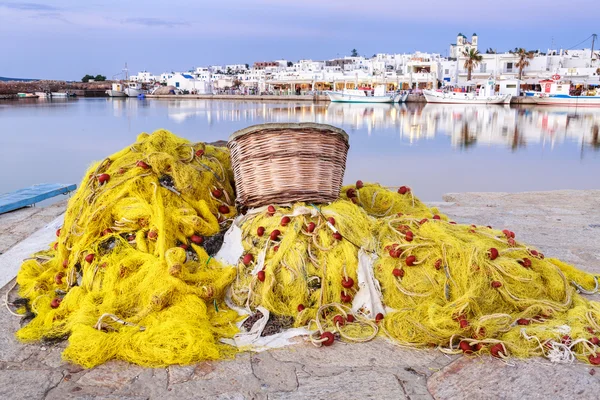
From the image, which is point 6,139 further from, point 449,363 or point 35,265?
point 449,363

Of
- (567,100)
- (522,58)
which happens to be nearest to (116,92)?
(522,58)

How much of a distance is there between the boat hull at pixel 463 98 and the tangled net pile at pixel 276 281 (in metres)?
62.1

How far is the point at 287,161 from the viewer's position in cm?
380

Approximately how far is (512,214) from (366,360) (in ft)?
14.9

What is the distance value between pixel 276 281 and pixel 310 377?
30.1 inches

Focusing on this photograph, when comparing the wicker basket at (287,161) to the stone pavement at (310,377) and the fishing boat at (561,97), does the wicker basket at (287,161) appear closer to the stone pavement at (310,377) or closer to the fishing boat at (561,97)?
the stone pavement at (310,377)

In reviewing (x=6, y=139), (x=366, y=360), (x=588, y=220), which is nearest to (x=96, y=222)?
(x=366, y=360)

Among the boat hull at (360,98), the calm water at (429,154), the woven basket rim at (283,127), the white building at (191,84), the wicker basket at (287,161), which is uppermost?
the white building at (191,84)

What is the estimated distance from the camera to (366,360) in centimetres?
300

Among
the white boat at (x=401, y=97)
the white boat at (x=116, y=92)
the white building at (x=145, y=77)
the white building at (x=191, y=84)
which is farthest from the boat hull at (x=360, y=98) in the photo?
the white building at (x=145, y=77)

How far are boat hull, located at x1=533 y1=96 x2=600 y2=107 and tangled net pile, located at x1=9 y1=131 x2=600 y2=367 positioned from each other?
2445 inches

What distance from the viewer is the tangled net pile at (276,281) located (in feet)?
9.98

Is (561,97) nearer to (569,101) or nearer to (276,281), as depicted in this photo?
(569,101)

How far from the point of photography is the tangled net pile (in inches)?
120
